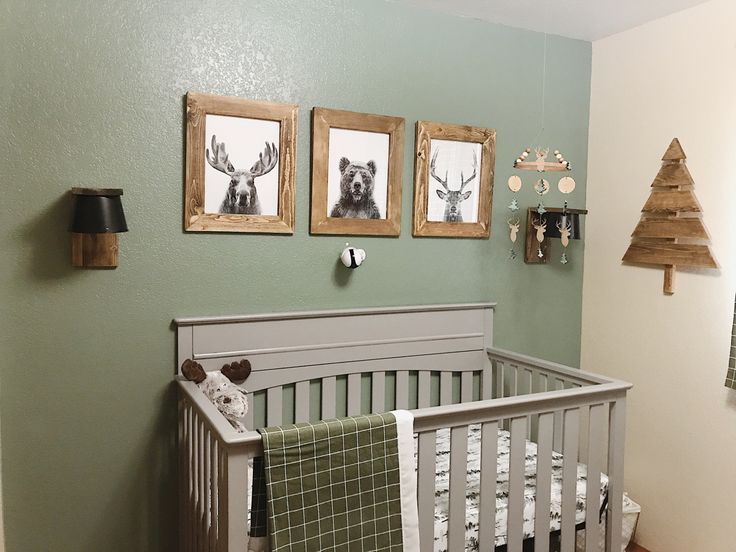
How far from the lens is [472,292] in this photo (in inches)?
116

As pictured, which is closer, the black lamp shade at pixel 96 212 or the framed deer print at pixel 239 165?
the black lamp shade at pixel 96 212

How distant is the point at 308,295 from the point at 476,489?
3.10 feet

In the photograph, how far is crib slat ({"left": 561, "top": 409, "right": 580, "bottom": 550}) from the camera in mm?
2195

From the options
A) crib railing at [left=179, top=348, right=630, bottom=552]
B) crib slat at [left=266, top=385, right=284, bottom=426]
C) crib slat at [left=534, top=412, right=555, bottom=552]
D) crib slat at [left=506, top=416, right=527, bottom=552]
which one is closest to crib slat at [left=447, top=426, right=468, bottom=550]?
crib railing at [left=179, top=348, right=630, bottom=552]

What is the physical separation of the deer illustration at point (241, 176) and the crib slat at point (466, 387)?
1.18 metres

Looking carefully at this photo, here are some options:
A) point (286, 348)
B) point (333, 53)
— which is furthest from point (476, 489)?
point (333, 53)

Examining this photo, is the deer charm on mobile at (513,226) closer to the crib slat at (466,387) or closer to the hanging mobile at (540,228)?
the hanging mobile at (540,228)

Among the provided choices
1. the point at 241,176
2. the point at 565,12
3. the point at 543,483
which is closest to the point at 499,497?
the point at 543,483

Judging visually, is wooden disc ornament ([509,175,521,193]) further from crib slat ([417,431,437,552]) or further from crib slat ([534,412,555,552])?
crib slat ([417,431,437,552])

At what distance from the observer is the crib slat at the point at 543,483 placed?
2.13 m

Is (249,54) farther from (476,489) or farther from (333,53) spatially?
(476,489)

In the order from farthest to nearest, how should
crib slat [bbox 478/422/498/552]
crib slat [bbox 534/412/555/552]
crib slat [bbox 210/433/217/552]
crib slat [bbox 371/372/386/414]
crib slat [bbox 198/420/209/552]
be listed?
1. crib slat [bbox 371/372/386/414]
2. crib slat [bbox 534/412/555/552]
3. crib slat [bbox 478/422/498/552]
4. crib slat [bbox 198/420/209/552]
5. crib slat [bbox 210/433/217/552]

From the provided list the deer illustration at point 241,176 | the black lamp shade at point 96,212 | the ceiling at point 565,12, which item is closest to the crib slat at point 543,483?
the deer illustration at point 241,176

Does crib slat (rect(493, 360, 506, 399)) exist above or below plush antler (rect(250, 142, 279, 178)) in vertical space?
below
